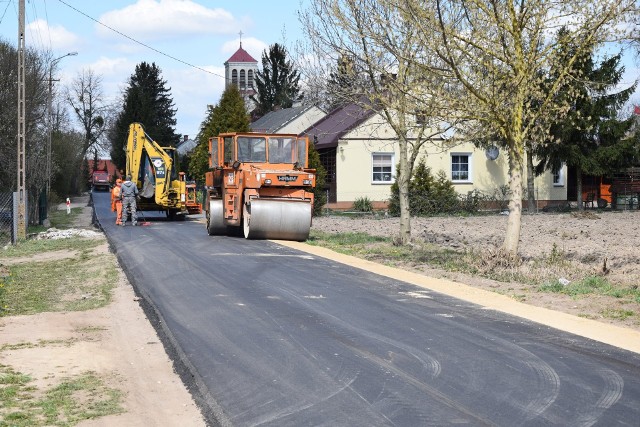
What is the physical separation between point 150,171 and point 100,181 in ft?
192

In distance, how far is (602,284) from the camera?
49.1 ft

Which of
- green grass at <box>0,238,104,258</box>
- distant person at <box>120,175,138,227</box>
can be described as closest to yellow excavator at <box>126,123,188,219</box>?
distant person at <box>120,175,138,227</box>

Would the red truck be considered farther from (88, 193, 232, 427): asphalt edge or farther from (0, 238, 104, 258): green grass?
(88, 193, 232, 427): asphalt edge

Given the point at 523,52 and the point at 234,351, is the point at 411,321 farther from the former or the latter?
the point at 523,52

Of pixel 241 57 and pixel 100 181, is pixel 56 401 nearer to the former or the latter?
pixel 100 181

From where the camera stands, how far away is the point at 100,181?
92062mm

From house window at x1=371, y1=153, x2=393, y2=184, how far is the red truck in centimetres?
5039

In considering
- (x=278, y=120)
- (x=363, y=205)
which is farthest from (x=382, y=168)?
(x=278, y=120)

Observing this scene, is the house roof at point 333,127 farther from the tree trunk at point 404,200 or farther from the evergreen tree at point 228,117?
the tree trunk at point 404,200

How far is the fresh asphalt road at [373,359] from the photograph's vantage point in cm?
743

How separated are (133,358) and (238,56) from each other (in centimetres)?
11615

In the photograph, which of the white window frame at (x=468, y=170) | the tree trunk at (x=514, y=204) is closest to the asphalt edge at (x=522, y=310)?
the tree trunk at (x=514, y=204)

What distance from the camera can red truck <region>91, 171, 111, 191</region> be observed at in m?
91.7

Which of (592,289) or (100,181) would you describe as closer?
(592,289)
